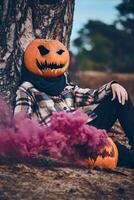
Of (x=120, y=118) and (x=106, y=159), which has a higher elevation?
(x=120, y=118)

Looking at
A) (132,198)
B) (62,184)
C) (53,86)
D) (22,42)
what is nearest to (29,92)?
(53,86)

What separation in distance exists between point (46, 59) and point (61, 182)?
1.69 m

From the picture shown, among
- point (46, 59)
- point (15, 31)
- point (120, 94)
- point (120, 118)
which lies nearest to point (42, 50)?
point (46, 59)

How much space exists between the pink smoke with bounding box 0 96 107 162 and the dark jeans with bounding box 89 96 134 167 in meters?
0.38

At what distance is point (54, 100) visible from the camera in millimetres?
5715

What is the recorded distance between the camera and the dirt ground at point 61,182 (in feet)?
14.3

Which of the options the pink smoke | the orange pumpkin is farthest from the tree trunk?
the orange pumpkin

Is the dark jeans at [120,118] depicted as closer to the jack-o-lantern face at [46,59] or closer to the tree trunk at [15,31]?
the jack-o-lantern face at [46,59]

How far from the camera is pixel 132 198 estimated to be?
4527 mm

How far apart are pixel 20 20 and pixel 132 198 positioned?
2.82 meters

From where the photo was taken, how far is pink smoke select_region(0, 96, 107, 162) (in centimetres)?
504

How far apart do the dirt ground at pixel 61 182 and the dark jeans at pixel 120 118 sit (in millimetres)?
151

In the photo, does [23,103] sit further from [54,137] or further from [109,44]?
[109,44]

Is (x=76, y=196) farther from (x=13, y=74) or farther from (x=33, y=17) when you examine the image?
(x=33, y=17)
